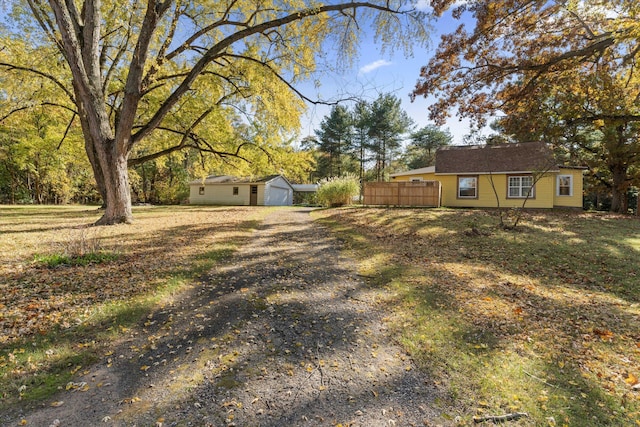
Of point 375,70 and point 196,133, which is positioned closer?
point 375,70

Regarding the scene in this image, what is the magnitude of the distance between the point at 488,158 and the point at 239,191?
23378 millimetres

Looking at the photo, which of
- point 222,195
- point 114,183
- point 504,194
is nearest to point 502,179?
point 504,194

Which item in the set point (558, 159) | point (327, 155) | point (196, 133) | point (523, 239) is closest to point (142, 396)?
point (523, 239)

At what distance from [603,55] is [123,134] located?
54.2ft

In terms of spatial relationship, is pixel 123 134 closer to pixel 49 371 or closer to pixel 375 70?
pixel 375 70

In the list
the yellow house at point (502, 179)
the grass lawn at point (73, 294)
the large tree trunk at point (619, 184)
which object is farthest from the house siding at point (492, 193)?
the grass lawn at point (73, 294)

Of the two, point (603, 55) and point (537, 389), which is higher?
point (603, 55)

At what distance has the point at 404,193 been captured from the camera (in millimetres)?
18500

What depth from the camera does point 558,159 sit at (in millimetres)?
9438

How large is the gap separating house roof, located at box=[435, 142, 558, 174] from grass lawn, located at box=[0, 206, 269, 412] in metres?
16.8

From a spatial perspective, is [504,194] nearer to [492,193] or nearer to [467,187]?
[492,193]

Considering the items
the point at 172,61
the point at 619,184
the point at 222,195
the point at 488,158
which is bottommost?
the point at 222,195

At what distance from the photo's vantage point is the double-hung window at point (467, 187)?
63.3 ft

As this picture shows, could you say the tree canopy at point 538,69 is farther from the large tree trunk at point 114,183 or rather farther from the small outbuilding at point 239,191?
the small outbuilding at point 239,191
